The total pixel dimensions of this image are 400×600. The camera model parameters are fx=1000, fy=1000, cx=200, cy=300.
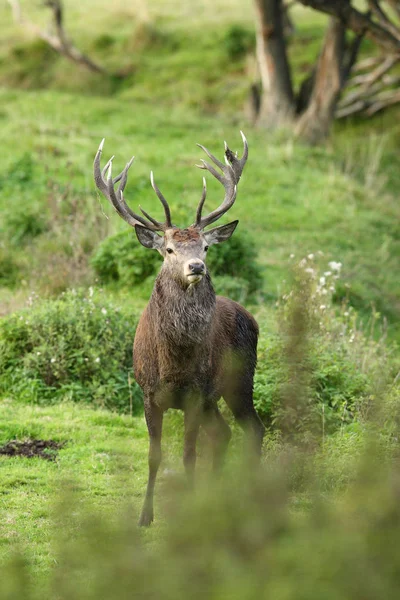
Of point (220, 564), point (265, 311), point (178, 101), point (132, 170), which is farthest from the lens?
point (178, 101)

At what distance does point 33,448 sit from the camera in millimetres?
8758

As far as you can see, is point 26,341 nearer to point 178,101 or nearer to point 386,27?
point 386,27

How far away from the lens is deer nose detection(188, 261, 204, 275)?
6.87m

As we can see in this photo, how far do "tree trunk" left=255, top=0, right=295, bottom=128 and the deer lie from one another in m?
15.0

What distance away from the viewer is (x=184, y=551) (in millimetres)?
2705

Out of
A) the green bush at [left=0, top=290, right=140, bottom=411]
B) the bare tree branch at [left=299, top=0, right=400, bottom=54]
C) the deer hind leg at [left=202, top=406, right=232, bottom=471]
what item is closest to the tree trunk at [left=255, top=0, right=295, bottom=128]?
the bare tree branch at [left=299, top=0, right=400, bottom=54]

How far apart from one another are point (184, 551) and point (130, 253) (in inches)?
406

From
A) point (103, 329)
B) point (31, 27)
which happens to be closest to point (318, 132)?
point (31, 27)

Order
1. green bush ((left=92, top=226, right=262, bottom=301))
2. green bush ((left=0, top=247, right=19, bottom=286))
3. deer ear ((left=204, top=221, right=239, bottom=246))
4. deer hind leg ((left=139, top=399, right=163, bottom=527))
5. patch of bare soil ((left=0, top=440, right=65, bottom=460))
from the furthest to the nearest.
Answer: green bush ((left=0, top=247, right=19, bottom=286)) < green bush ((left=92, top=226, right=262, bottom=301)) < patch of bare soil ((left=0, top=440, right=65, bottom=460)) < deer ear ((left=204, top=221, right=239, bottom=246)) < deer hind leg ((left=139, top=399, right=163, bottom=527))

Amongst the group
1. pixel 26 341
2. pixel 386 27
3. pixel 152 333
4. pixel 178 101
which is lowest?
pixel 26 341

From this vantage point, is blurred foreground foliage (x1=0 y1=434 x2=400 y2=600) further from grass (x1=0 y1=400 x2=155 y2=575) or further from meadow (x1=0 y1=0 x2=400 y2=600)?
grass (x1=0 y1=400 x2=155 y2=575)

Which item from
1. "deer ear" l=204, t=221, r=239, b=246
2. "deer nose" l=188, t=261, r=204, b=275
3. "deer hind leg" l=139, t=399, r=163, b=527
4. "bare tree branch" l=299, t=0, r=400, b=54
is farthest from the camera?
"bare tree branch" l=299, t=0, r=400, b=54

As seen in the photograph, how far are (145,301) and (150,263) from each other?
68 centimetres

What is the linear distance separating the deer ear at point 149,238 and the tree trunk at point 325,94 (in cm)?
1522
